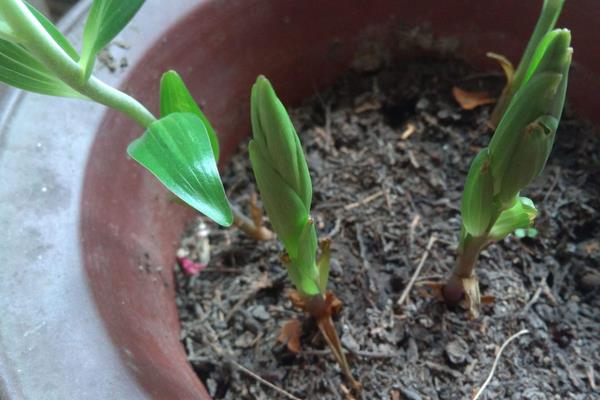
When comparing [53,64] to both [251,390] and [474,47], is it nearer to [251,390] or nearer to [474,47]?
[251,390]

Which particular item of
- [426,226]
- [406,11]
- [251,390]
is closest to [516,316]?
[426,226]

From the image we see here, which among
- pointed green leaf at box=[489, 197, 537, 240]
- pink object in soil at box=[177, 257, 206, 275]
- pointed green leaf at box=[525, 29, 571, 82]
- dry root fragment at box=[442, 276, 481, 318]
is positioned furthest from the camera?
pink object in soil at box=[177, 257, 206, 275]

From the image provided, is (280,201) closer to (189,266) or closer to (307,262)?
(307,262)

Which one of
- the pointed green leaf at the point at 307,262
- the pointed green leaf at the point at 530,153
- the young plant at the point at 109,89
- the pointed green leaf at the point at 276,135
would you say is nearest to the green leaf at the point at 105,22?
the young plant at the point at 109,89

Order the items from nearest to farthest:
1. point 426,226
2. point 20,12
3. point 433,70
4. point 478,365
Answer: point 20,12 → point 478,365 → point 426,226 → point 433,70

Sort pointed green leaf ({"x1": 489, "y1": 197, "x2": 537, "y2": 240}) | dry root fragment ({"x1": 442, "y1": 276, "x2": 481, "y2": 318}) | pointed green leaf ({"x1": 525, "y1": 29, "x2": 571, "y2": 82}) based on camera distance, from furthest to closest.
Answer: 1. dry root fragment ({"x1": 442, "y1": 276, "x2": 481, "y2": 318})
2. pointed green leaf ({"x1": 489, "y1": 197, "x2": 537, "y2": 240})
3. pointed green leaf ({"x1": 525, "y1": 29, "x2": 571, "y2": 82})

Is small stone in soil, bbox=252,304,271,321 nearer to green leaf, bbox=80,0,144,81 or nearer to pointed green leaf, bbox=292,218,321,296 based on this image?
pointed green leaf, bbox=292,218,321,296

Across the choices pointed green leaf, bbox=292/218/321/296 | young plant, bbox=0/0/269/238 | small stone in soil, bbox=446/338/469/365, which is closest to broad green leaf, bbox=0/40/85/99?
young plant, bbox=0/0/269/238
